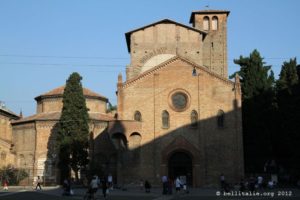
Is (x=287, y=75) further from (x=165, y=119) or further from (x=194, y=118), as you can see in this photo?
A: (x=165, y=119)

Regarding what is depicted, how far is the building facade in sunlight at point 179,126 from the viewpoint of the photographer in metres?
39.1

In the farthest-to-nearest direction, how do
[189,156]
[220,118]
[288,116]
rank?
1. [288,116]
2. [220,118]
3. [189,156]

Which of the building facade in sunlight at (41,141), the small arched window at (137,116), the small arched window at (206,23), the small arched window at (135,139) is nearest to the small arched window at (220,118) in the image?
the small arched window at (137,116)

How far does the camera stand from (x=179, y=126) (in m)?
39.8

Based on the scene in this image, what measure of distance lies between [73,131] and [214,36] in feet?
80.2

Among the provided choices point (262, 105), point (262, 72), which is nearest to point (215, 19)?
point (262, 72)

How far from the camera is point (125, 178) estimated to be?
38719 millimetres

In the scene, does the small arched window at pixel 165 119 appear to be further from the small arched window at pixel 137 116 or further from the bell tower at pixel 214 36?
the bell tower at pixel 214 36

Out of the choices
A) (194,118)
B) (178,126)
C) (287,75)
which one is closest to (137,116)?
(178,126)

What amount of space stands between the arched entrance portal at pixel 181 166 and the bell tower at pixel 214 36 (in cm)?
2011

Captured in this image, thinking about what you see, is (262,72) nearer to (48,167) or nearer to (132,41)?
(132,41)

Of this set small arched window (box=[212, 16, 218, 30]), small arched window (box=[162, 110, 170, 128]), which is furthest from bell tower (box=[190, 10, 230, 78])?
small arched window (box=[162, 110, 170, 128])

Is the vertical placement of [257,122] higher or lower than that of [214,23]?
lower

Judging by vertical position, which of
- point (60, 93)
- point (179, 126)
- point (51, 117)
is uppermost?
point (60, 93)
